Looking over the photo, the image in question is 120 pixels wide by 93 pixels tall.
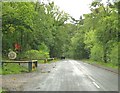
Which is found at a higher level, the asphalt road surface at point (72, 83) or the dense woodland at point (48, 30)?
the dense woodland at point (48, 30)

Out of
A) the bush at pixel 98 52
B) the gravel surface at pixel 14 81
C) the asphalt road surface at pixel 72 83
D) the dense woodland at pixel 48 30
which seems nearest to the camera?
the asphalt road surface at pixel 72 83

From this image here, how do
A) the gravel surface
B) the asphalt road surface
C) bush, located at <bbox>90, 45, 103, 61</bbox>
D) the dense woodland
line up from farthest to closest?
bush, located at <bbox>90, 45, 103, 61</bbox> → the dense woodland → the gravel surface → the asphalt road surface

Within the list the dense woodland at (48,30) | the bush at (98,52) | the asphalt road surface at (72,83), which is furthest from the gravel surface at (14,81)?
the bush at (98,52)

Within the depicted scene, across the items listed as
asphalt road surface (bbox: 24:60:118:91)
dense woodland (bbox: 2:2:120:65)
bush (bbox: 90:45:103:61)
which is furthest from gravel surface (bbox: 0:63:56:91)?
bush (bbox: 90:45:103:61)

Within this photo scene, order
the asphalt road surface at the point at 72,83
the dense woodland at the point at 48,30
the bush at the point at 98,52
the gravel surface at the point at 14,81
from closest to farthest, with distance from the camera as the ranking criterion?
the asphalt road surface at the point at 72,83
the gravel surface at the point at 14,81
the dense woodland at the point at 48,30
the bush at the point at 98,52

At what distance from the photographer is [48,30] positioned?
2881 inches

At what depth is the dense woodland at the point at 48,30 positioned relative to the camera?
32719 millimetres

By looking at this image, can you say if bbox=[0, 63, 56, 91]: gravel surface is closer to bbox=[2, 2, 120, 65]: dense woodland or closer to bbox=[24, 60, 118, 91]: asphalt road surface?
bbox=[24, 60, 118, 91]: asphalt road surface

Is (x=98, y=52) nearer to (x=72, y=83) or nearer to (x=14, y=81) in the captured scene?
(x=14, y=81)

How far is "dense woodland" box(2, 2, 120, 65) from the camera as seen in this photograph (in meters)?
32.7

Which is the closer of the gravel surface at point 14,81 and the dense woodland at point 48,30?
the gravel surface at point 14,81

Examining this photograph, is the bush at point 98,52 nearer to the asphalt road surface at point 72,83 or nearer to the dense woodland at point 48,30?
the dense woodland at point 48,30

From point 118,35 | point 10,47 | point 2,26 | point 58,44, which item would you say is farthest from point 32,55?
point 58,44

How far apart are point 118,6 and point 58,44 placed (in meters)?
70.8
